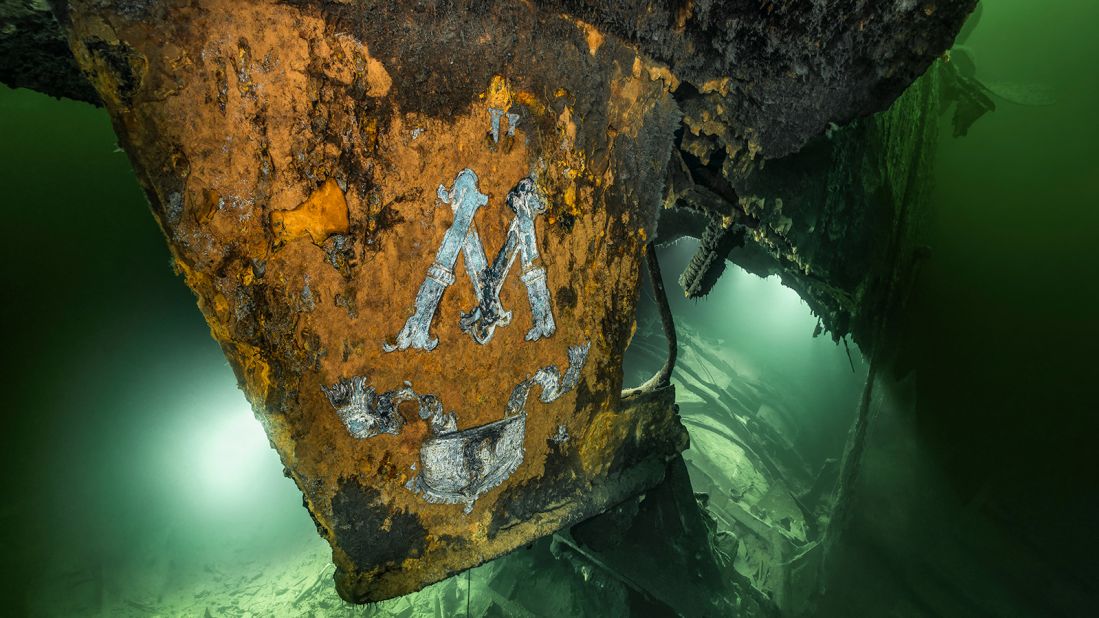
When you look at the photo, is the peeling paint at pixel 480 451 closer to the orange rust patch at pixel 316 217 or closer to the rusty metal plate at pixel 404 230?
the rusty metal plate at pixel 404 230

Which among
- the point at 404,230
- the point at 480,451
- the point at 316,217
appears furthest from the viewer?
the point at 480,451

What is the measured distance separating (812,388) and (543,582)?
7.17 metres

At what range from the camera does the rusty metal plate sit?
94 centimetres

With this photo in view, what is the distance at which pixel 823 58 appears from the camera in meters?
1.68

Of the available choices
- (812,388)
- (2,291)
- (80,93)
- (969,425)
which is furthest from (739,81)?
(812,388)

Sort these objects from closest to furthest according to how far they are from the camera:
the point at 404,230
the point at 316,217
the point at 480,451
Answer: the point at 316,217 → the point at 404,230 → the point at 480,451

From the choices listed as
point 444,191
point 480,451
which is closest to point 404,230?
point 444,191

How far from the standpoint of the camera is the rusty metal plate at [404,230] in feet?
3.09

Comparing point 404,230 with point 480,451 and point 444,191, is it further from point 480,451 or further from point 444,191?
point 480,451

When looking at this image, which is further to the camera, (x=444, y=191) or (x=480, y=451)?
(x=480, y=451)

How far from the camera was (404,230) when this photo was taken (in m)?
1.21

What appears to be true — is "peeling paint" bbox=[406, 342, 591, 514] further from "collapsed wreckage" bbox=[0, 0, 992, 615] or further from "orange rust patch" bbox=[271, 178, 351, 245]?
"orange rust patch" bbox=[271, 178, 351, 245]

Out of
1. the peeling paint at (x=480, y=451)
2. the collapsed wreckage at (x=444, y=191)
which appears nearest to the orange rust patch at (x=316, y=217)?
the collapsed wreckage at (x=444, y=191)

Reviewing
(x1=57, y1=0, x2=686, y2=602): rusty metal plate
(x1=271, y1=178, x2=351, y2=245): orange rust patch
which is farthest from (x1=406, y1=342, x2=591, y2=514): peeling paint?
(x1=271, y1=178, x2=351, y2=245): orange rust patch
